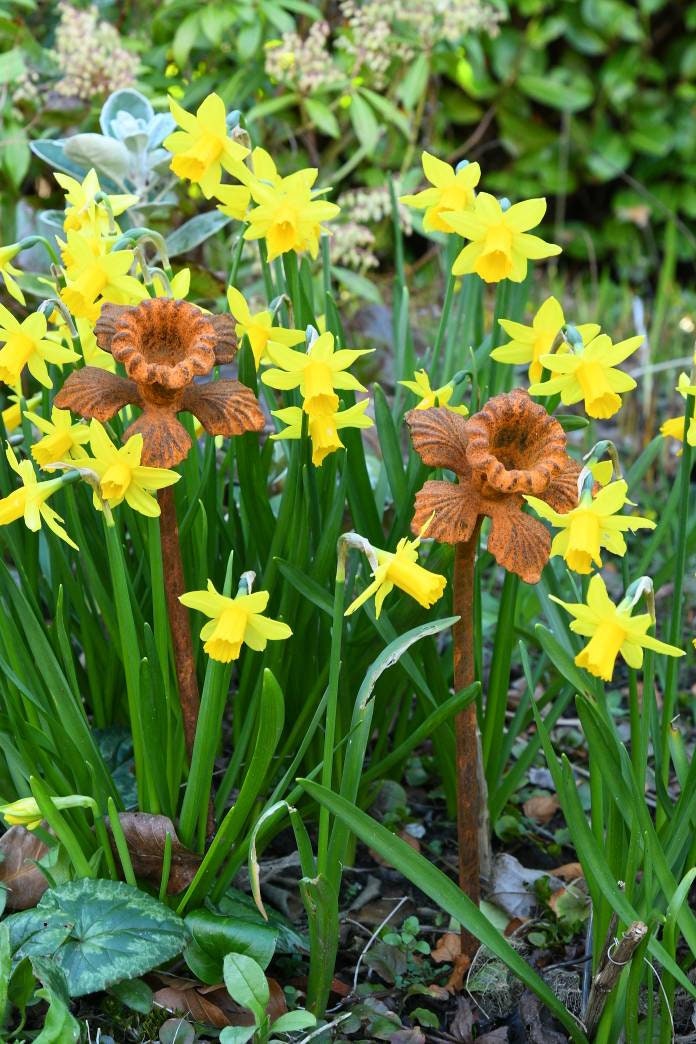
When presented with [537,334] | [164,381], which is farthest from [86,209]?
[537,334]

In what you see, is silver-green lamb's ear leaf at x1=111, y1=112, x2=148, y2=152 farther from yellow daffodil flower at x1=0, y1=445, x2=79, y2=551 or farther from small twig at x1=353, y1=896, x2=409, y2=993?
small twig at x1=353, y1=896, x2=409, y2=993

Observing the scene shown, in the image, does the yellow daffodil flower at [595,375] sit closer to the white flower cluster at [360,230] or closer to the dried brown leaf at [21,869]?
the dried brown leaf at [21,869]

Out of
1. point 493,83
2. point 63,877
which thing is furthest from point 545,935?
point 493,83

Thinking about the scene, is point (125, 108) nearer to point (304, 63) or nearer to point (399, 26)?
point (304, 63)

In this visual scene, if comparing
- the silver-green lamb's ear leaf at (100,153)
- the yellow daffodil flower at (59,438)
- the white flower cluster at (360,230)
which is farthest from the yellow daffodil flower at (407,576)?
the white flower cluster at (360,230)

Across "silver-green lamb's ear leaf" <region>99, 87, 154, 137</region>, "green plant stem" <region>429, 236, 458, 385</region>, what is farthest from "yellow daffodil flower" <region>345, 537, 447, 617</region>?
"silver-green lamb's ear leaf" <region>99, 87, 154, 137</region>

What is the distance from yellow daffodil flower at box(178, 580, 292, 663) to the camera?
1.20m

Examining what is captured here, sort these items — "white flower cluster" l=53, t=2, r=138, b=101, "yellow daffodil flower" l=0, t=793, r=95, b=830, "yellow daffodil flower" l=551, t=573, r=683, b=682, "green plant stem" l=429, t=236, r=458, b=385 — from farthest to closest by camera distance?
"white flower cluster" l=53, t=2, r=138, b=101 < "green plant stem" l=429, t=236, r=458, b=385 < "yellow daffodil flower" l=0, t=793, r=95, b=830 < "yellow daffodil flower" l=551, t=573, r=683, b=682

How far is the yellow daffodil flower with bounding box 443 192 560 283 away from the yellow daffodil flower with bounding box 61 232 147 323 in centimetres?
39

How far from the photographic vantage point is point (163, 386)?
49.6 inches

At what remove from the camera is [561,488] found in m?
1.27

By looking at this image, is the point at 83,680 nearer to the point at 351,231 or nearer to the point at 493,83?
the point at 351,231

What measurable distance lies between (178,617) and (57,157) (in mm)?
1305

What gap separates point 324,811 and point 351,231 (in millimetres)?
1996
